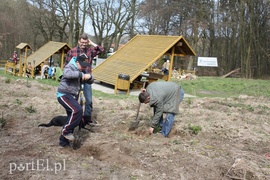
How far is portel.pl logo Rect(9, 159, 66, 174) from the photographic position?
11.6ft

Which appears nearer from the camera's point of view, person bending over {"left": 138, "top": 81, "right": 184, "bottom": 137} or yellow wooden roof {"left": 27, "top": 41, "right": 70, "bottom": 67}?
person bending over {"left": 138, "top": 81, "right": 184, "bottom": 137}

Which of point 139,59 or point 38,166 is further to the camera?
point 139,59

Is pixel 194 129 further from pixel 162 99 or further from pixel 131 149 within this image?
pixel 131 149

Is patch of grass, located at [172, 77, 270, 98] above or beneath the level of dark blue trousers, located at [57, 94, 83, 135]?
beneath

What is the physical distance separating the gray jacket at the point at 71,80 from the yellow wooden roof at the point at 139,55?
8.22 m

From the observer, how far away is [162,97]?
203 inches

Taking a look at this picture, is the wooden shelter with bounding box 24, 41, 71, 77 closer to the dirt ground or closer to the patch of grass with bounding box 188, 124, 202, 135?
the dirt ground

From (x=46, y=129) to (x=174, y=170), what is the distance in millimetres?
2623

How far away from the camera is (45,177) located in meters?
3.38

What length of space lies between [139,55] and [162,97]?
9.55 meters

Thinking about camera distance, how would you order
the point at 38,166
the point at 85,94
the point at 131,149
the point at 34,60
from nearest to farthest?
the point at 38,166 < the point at 131,149 < the point at 85,94 < the point at 34,60

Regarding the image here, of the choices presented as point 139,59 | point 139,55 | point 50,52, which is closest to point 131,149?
point 139,59

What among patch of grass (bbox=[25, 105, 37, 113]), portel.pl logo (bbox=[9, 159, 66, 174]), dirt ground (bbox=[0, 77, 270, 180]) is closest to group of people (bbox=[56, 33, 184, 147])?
dirt ground (bbox=[0, 77, 270, 180])

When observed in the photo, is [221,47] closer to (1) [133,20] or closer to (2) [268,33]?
(2) [268,33]
